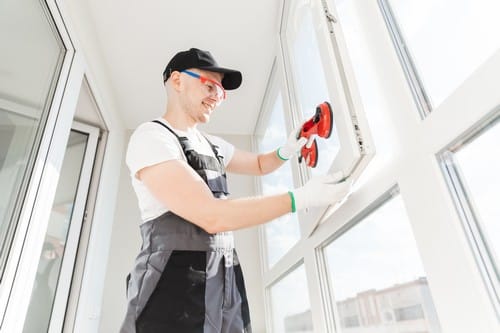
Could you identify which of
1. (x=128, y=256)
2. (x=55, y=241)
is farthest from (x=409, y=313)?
(x=128, y=256)

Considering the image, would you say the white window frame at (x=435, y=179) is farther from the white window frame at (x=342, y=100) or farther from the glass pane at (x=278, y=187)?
the glass pane at (x=278, y=187)

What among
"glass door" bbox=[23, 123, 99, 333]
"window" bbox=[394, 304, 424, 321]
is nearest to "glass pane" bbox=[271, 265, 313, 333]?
"window" bbox=[394, 304, 424, 321]

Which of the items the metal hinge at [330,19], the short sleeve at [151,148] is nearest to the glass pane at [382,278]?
the metal hinge at [330,19]

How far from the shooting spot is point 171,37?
2000 mm

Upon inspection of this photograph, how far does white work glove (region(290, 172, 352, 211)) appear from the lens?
0.86 m

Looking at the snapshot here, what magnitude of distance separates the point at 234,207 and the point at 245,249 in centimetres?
184

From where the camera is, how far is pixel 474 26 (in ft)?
1.97

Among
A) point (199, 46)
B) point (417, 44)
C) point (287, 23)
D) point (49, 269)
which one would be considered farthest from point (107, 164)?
point (417, 44)

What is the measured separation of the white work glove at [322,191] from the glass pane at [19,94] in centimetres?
105

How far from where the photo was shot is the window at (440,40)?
0.58 meters

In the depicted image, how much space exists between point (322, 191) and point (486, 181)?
14.6 inches

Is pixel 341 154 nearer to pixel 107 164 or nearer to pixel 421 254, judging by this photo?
pixel 421 254

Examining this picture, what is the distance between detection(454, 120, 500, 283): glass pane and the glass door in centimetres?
170

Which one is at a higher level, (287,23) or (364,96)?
(287,23)
